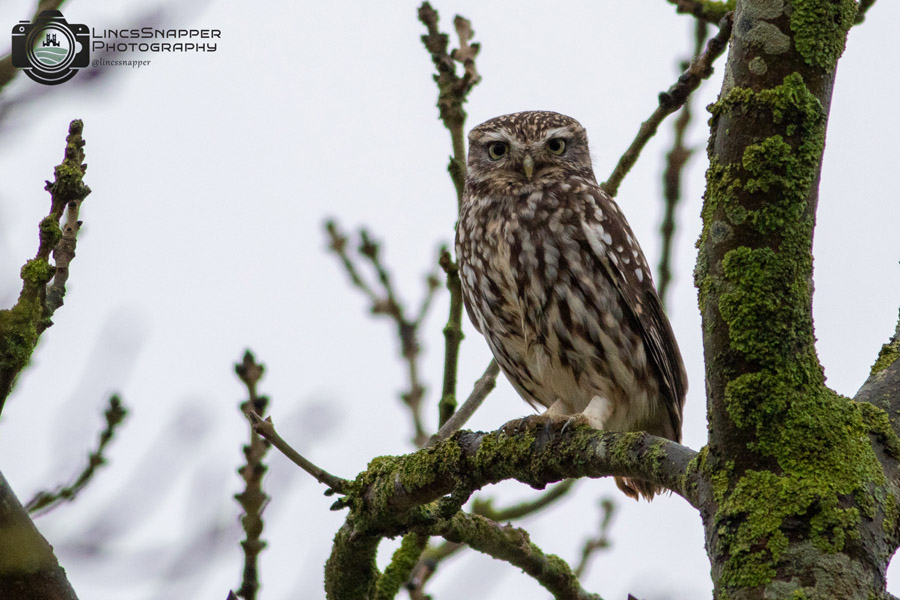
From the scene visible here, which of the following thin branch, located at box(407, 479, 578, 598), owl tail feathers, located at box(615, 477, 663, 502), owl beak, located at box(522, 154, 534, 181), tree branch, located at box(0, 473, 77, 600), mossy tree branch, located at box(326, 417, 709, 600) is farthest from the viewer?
owl beak, located at box(522, 154, 534, 181)

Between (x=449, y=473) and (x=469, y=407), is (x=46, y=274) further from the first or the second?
(x=469, y=407)

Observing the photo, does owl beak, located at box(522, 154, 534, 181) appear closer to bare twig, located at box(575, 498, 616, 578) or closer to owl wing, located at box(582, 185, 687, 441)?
owl wing, located at box(582, 185, 687, 441)

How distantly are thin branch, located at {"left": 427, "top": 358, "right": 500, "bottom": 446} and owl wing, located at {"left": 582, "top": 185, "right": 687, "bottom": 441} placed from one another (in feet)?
2.11

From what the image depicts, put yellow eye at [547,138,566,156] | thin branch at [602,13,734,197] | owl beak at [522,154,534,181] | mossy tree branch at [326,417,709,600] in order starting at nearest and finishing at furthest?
mossy tree branch at [326,417,709,600]
thin branch at [602,13,734,197]
owl beak at [522,154,534,181]
yellow eye at [547,138,566,156]

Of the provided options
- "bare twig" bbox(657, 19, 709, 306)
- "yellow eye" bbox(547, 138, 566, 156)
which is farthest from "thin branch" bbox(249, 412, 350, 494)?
"yellow eye" bbox(547, 138, 566, 156)

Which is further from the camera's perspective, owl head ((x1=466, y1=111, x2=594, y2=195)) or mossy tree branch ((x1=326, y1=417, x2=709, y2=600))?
owl head ((x1=466, y1=111, x2=594, y2=195))

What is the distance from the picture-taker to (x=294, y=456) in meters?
2.96

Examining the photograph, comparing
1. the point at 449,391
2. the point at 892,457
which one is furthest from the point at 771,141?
the point at 449,391

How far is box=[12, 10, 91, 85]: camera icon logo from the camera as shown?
213 cm

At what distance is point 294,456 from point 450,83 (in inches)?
71.1

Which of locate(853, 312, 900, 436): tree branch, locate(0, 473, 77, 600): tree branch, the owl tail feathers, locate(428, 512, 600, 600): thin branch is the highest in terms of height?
the owl tail feathers

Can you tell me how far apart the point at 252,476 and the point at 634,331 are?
2.04 meters

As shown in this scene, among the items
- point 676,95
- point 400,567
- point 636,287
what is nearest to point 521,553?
point 400,567

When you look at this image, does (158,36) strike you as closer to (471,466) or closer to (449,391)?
(471,466)
